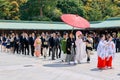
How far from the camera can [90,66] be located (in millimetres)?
15648

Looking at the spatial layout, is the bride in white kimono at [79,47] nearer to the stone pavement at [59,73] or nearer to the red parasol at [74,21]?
the red parasol at [74,21]

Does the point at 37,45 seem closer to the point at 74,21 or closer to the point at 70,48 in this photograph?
the point at 70,48

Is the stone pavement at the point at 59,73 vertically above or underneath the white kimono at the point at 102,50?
underneath

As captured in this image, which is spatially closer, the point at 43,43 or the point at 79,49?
the point at 79,49

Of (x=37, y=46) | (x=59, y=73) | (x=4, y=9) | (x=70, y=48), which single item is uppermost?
(x=4, y=9)

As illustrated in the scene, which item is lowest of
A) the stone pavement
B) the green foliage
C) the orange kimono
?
the stone pavement

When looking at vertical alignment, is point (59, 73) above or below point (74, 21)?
below

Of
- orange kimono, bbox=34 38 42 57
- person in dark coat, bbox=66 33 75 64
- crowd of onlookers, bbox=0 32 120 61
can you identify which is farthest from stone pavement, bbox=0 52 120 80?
orange kimono, bbox=34 38 42 57

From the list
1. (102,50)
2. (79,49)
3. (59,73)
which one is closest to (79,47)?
(79,49)

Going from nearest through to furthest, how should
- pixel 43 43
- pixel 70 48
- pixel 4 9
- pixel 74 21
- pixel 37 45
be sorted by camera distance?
pixel 74 21, pixel 70 48, pixel 37 45, pixel 43 43, pixel 4 9

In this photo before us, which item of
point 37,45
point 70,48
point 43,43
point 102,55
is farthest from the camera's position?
point 43,43

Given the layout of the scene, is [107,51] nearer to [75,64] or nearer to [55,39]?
[75,64]

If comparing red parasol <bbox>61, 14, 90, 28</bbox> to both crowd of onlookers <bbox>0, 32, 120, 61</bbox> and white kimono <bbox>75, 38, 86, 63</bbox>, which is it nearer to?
white kimono <bbox>75, 38, 86, 63</bbox>

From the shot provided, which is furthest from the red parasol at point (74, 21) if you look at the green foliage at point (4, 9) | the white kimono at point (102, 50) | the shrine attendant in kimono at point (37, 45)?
the green foliage at point (4, 9)
